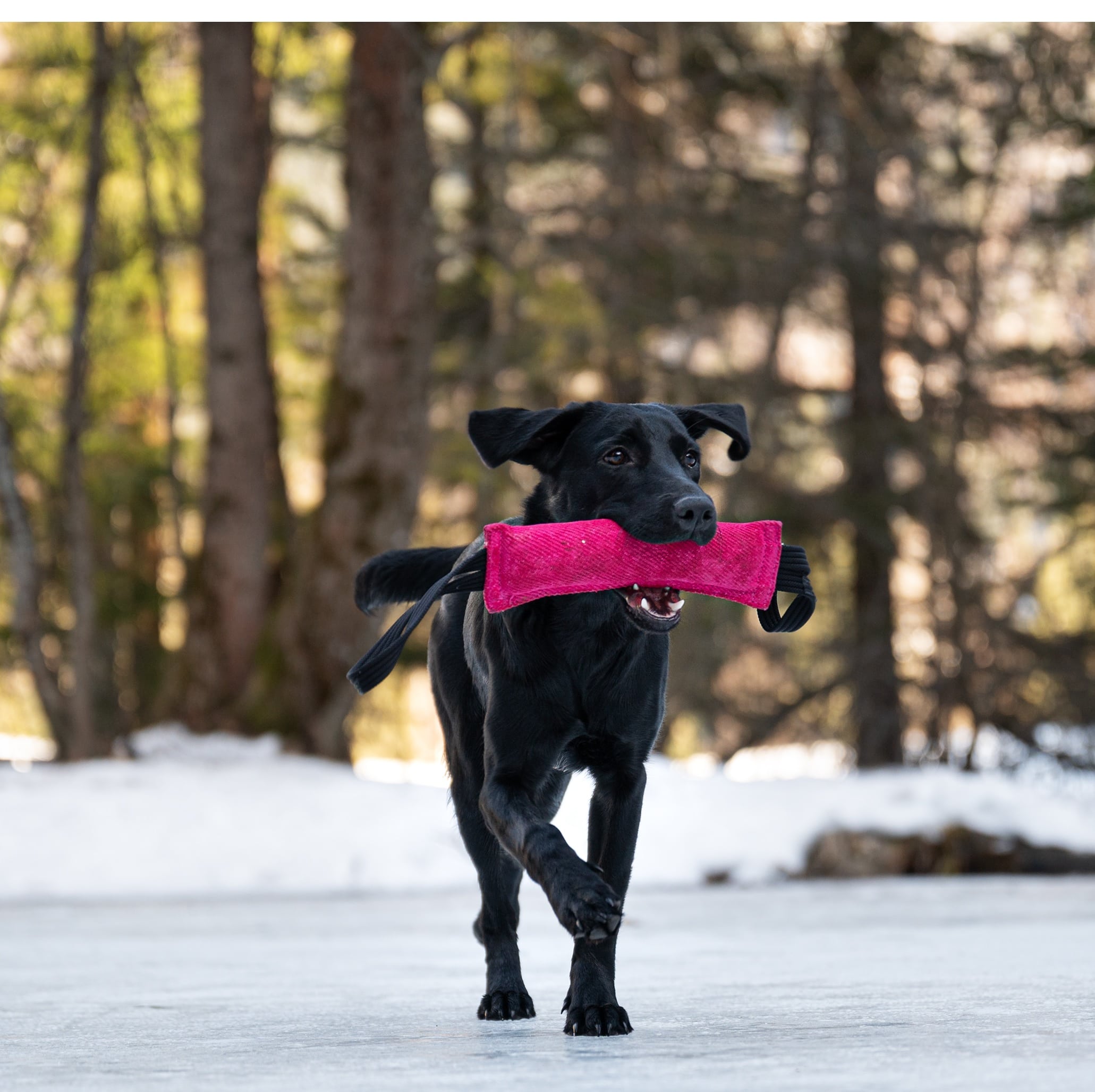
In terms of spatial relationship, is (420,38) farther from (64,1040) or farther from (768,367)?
(64,1040)

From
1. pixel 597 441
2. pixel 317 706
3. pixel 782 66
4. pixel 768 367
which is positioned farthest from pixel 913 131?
pixel 597 441

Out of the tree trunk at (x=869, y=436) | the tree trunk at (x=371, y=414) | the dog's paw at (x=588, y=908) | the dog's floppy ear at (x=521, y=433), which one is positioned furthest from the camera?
the tree trunk at (x=869, y=436)

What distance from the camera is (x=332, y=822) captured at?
38.3 ft

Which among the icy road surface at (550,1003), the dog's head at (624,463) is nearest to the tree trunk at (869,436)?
the icy road surface at (550,1003)

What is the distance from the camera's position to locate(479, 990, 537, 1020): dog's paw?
172 inches

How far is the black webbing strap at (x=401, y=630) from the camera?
4.41 meters

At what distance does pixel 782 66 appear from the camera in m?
17.6

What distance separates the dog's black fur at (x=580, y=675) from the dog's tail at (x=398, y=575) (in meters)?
0.63

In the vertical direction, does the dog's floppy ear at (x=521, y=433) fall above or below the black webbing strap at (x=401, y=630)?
above

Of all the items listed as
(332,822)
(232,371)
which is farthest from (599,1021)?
(232,371)

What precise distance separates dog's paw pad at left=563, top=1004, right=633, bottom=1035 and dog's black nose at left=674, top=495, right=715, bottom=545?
115 cm

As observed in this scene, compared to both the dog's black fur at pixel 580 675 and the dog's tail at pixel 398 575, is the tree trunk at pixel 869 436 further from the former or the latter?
the dog's black fur at pixel 580 675
